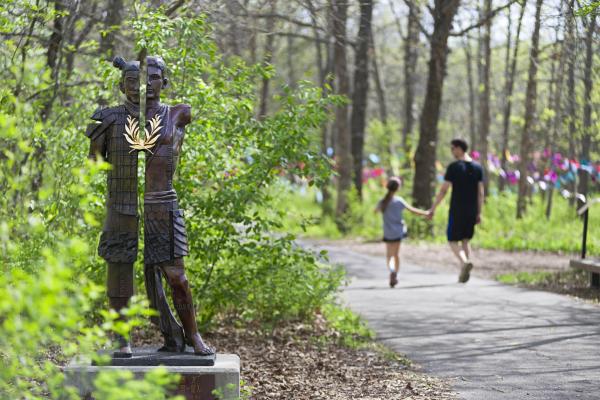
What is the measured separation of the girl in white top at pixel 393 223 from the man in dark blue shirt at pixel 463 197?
0.55 metres

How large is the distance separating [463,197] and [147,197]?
27.3 feet

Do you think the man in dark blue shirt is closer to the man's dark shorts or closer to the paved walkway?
the man's dark shorts

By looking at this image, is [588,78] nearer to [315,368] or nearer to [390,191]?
[390,191]

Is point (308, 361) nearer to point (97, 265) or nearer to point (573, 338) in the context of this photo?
point (97, 265)

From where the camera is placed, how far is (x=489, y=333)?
1002cm

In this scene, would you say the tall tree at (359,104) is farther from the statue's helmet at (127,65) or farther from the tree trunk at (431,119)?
the statue's helmet at (127,65)

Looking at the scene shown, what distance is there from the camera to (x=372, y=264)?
59.6ft

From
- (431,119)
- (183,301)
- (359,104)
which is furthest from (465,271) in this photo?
(359,104)

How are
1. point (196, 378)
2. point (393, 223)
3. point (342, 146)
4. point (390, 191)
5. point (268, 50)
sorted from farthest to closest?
point (342, 146) → point (268, 50) → point (390, 191) → point (393, 223) → point (196, 378)

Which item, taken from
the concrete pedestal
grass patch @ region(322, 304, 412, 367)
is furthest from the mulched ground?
the concrete pedestal

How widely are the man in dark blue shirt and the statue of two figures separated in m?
7.90

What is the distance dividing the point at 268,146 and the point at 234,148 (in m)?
0.35

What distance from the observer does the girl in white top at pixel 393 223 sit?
47.0 feet

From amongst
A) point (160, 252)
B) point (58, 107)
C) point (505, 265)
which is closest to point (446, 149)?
point (505, 265)
